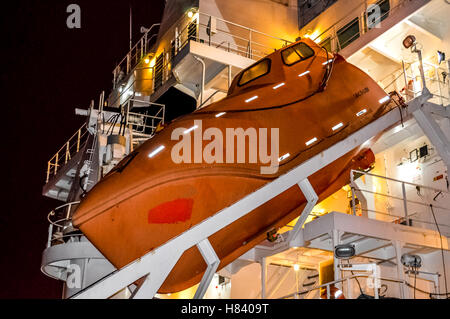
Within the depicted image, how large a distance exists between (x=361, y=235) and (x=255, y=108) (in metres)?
2.90

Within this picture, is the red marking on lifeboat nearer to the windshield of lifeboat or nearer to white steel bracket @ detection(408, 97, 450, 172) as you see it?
the windshield of lifeboat

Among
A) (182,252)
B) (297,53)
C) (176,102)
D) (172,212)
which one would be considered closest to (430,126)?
(297,53)

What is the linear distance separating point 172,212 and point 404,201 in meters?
4.63

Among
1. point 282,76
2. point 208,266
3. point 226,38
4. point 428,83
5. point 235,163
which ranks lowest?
point 208,266

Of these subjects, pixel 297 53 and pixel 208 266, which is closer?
pixel 208 266

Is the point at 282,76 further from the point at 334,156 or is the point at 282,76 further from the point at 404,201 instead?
the point at 404,201

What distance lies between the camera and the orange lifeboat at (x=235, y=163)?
748 cm

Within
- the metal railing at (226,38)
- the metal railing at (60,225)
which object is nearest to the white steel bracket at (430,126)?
the metal railing at (226,38)

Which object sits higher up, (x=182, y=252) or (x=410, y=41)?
(x=410, y=41)

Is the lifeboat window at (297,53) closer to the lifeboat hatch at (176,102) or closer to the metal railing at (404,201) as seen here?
the metal railing at (404,201)

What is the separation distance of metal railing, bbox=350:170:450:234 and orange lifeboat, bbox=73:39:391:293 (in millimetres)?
1051

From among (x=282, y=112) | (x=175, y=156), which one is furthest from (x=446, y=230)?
(x=175, y=156)

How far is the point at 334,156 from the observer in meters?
8.03

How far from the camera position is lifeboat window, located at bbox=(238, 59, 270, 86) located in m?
9.81
